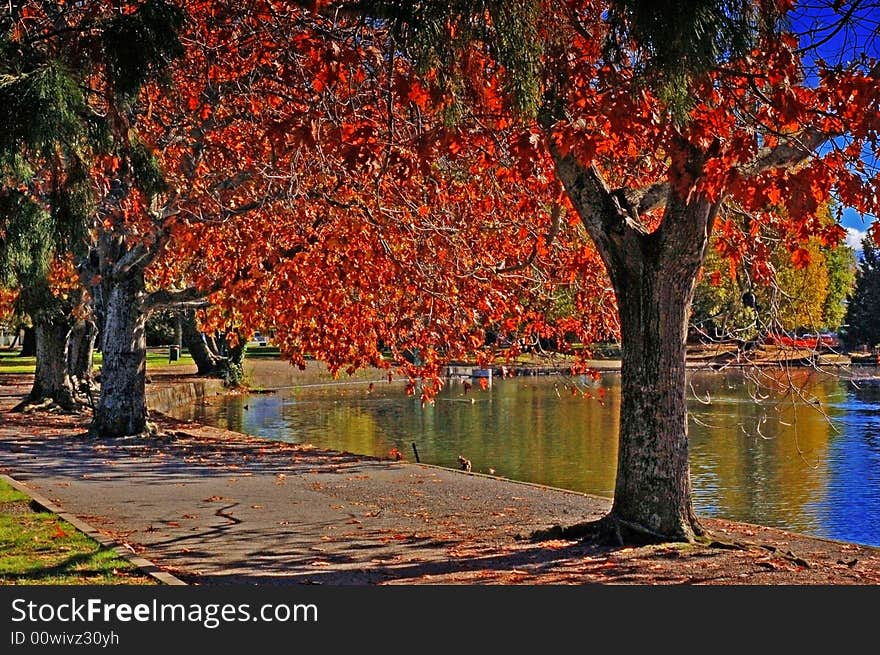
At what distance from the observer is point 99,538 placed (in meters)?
10.6

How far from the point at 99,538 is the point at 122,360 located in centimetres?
1086

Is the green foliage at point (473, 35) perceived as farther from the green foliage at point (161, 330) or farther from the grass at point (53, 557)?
the green foliage at point (161, 330)

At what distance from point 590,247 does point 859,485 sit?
7222 mm

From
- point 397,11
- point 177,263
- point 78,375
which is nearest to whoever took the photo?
point 397,11

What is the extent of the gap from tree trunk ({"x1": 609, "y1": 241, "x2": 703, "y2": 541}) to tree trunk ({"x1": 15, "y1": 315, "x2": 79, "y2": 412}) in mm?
20277

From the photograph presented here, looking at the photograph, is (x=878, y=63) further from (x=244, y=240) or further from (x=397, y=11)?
(x=244, y=240)

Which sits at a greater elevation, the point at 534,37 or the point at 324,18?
the point at 324,18

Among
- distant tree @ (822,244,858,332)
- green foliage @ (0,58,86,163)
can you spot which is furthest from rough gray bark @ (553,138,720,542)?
distant tree @ (822,244,858,332)

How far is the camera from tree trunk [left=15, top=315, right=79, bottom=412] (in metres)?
28.1

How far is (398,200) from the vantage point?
16328 millimetres

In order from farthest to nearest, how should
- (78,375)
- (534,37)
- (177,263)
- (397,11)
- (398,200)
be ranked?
(78,375)
(177,263)
(398,200)
(534,37)
(397,11)

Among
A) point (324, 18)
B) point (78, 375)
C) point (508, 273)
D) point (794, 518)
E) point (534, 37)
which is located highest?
point (324, 18)

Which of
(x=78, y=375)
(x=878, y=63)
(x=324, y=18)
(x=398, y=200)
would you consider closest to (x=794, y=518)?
(x=398, y=200)

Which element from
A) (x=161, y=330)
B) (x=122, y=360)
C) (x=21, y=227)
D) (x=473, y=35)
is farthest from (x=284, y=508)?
(x=161, y=330)
